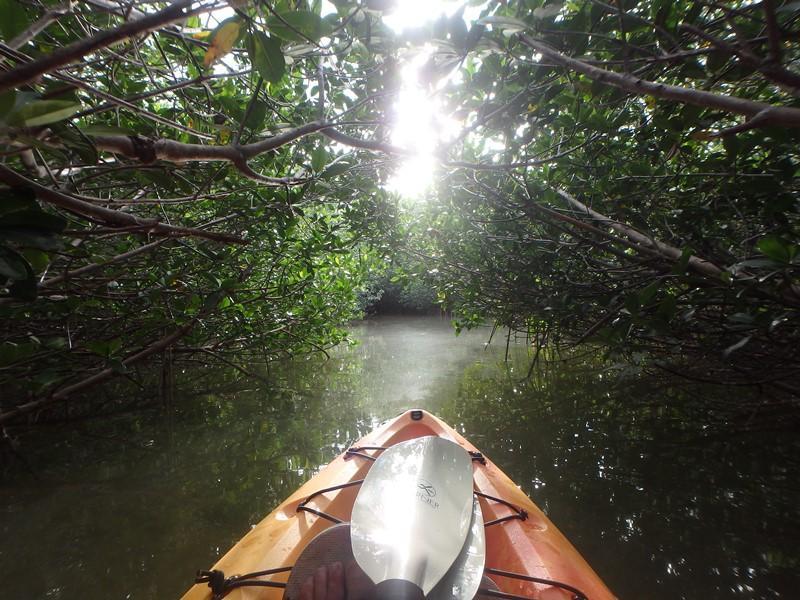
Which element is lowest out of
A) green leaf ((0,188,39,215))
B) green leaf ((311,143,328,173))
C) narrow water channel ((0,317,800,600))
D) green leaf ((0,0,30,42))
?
narrow water channel ((0,317,800,600))

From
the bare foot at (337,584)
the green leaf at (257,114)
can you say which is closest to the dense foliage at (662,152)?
the green leaf at (257,114)

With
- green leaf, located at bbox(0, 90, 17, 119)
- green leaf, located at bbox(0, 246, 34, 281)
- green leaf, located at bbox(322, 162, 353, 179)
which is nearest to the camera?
green leaf, located at bbox(0, 90, 17, 119)

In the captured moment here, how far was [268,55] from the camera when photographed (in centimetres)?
92

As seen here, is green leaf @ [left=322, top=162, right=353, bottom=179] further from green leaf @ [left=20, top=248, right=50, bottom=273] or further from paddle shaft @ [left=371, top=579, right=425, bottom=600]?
paddle shaft @ [left=371, top=579, right=425, bottom=600]

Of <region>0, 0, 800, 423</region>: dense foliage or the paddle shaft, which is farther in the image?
the paddle shaft

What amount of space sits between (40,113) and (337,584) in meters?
1.51

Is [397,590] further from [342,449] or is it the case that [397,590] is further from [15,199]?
[342,449]

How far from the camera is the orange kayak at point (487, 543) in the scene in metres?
1.32

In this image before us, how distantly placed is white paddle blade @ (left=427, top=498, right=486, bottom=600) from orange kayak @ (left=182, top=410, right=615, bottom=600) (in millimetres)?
72

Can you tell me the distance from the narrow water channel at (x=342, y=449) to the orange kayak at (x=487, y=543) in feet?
1.39

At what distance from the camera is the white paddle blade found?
4.17 ft

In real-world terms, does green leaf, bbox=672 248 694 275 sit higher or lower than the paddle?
higher

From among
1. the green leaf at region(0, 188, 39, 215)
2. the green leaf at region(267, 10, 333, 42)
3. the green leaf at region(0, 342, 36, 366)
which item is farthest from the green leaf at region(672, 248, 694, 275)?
the green leaf at region(0, 342, 36, 366)

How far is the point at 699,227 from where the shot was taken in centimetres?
198
